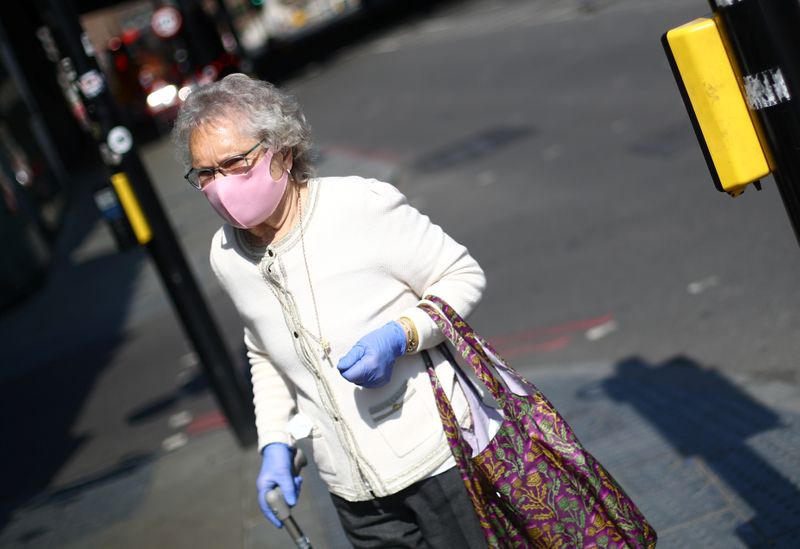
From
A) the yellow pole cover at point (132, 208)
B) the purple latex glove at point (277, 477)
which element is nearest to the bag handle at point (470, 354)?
the purple latex glove at point (277, 477)

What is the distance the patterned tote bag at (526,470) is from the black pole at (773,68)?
772 mm

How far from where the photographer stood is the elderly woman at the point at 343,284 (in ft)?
8.29

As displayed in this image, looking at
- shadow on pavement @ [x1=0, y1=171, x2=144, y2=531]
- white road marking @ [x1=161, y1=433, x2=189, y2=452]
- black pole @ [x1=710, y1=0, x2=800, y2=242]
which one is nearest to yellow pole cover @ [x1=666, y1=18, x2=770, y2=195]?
black pole @ [x1=710, y1=0, x2=800, y2=242]

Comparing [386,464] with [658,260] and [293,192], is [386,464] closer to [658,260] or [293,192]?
[293,192]

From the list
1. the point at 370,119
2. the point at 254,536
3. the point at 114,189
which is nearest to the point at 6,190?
the point at 370,119

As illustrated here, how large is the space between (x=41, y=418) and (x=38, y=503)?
7.64 feet

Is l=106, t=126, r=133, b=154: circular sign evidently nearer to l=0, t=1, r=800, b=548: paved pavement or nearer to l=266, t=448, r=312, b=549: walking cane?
l=0, t=1, r=800, b=548: paved pavement

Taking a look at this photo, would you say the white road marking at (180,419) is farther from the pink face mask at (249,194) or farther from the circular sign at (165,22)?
the circular sign at (165,22)

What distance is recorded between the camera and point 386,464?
8.46 feet

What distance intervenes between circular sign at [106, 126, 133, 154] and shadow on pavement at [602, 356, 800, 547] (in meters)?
2.82

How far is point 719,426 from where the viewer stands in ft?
15.0

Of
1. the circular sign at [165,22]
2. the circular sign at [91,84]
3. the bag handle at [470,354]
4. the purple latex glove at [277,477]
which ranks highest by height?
the circular sign at [165,22]

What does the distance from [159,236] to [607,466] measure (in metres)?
2.74

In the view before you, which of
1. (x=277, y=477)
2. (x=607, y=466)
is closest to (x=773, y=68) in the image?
(x=277, y=477)
